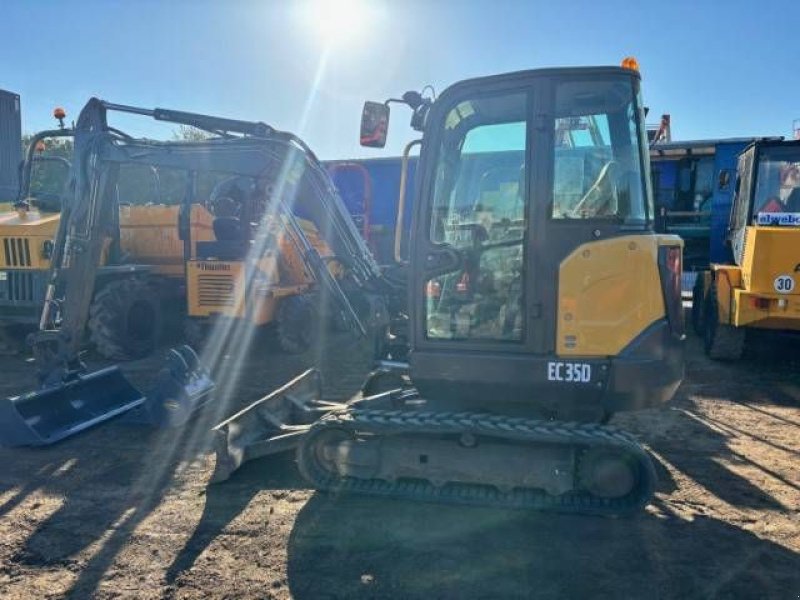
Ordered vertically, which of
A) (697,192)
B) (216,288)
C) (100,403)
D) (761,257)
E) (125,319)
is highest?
(697,192)

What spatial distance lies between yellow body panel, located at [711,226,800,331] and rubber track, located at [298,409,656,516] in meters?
4.08

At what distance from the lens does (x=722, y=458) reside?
448cm

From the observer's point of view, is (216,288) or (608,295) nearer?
(608,295)

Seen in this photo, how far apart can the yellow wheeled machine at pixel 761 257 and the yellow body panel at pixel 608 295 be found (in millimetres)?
3820

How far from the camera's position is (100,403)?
5438 mm

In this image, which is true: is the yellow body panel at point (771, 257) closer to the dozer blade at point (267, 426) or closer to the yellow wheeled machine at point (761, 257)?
the yellow wheeled machine at point (761, 257)

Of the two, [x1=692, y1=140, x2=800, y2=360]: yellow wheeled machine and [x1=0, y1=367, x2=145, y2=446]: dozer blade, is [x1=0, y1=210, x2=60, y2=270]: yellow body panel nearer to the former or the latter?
[x1=0, y1=367, x2=145, y2=446]: dozer blade

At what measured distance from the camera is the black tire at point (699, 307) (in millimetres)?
9000

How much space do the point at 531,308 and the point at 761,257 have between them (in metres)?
4.28

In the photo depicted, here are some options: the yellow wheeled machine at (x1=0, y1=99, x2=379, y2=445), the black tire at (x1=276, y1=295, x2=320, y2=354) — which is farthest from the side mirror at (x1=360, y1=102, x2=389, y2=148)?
the black tire at (x1=276, y1=295, x2=320, y2=354)

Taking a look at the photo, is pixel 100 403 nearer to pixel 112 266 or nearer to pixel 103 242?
pixel 103 242

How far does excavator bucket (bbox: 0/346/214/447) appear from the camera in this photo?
4695 millimetres

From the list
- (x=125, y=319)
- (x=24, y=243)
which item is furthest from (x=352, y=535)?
(x=24, y=243)

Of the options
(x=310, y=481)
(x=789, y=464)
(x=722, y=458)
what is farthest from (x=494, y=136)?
(x=789, y=464)
